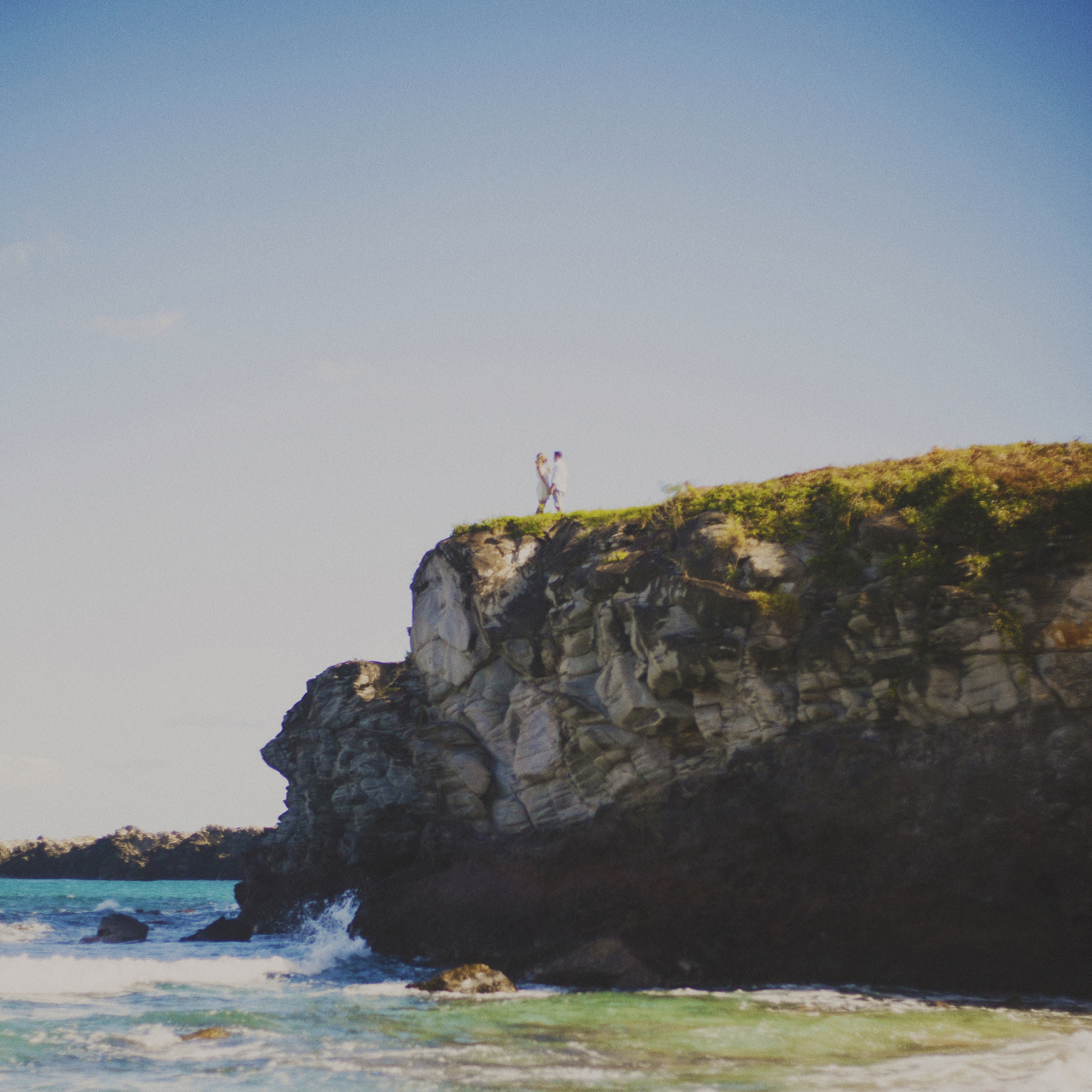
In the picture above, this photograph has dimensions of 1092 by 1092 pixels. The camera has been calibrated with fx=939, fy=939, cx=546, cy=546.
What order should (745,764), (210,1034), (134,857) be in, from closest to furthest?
(210,1034)
(745,764)
(134,857)

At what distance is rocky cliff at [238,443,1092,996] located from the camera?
47.4 ft

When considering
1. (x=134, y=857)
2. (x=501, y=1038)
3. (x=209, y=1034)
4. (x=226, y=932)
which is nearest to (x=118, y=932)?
(x=226, y=932)

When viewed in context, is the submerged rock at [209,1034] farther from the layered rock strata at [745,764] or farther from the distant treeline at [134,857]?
the distant treeline at [134,857]

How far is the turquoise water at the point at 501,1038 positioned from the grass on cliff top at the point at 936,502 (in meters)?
7.07

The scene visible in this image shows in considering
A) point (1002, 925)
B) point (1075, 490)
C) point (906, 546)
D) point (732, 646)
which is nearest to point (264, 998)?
point (732, 646)

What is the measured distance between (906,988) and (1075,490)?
839 centimetres

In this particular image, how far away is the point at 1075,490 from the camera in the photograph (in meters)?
15.2

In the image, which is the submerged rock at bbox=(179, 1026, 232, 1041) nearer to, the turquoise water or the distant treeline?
the turquoise water

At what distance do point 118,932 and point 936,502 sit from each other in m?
25.4

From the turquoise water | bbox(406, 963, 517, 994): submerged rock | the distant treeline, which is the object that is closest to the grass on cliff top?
the turquoise water

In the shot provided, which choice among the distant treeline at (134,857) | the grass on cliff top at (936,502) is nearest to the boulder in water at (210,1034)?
the grass on cliff top at (936,502)

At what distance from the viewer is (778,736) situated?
16484 millimetres

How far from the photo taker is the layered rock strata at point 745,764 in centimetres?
1439

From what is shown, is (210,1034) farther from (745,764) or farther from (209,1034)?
(745,764)
